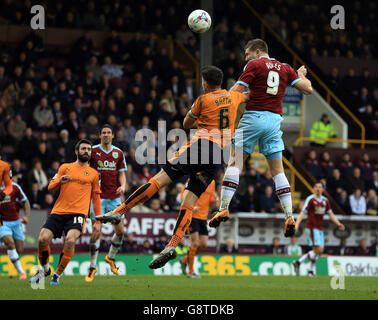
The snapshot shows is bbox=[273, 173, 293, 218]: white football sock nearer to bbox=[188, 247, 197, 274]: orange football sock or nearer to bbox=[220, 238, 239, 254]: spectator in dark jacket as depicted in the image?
bbox=[188, 247, 197, 274]: orange football sock

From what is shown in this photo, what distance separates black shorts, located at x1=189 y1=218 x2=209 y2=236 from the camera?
57.2 ft

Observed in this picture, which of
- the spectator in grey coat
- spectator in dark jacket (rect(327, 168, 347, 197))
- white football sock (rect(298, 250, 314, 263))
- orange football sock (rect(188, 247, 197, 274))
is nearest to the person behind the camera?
orange football sock (rect(188, 247, 197, 274))

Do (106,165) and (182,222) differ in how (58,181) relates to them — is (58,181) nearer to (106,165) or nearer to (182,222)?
(106,165)

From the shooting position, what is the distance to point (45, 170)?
810 inches

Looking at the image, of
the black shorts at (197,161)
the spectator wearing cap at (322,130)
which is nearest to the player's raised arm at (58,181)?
the black shorts at (197,161)

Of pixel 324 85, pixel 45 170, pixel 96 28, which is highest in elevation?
pixel 96 28

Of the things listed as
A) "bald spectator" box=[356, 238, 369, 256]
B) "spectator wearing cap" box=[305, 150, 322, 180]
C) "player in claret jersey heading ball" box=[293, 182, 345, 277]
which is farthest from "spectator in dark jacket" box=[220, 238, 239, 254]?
"spectator wearing cap" box=[305, 150, 322, 180]

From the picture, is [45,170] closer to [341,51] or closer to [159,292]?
[159,292]

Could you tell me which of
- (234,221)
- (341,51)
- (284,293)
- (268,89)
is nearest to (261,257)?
(234,221)

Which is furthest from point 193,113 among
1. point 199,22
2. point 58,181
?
point 58,181

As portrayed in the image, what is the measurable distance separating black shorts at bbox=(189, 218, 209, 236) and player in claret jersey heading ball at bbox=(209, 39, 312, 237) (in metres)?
6.28

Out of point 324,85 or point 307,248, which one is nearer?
point 307,248

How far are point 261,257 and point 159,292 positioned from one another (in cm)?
948

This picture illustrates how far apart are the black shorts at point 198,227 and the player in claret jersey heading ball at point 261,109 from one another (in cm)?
628
